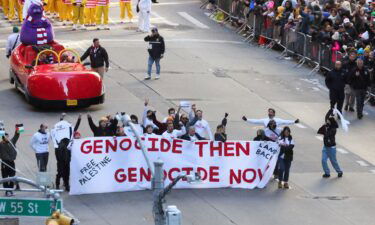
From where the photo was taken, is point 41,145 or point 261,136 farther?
point 261,136

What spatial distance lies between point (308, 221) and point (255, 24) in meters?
18.6

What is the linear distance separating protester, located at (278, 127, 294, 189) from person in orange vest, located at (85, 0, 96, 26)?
17.9 meters

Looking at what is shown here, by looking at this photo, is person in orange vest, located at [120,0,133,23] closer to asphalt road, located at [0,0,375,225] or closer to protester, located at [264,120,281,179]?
asphalt road, located at [0,0,375,225]

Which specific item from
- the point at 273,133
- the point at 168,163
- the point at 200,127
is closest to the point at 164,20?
the point at 200,127

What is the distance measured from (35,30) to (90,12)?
356 inches

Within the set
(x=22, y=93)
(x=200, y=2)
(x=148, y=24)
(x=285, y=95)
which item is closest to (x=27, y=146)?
(x=22, y=93)

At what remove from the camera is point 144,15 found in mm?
40562

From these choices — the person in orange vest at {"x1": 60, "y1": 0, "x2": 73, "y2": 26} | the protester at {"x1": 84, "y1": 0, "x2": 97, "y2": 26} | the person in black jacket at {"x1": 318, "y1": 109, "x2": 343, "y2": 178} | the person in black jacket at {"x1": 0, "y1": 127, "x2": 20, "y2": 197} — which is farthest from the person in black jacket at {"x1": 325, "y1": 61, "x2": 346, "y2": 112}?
the person in orange vest at {"x1": 60, "y1": 0, "x2": 73, "y2": 26}

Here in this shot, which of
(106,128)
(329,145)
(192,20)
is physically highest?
(106,128)

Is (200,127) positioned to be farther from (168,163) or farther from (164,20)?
(164,20)

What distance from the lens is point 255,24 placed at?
133 feet

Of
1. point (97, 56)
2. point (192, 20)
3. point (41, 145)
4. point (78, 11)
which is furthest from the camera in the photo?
point (192, 20)

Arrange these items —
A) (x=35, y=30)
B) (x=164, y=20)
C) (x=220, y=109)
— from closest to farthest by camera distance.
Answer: (x=220, y=109) → (x=35, y=30) → (x=164, y=20)

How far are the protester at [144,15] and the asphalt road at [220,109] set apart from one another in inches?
23.9
